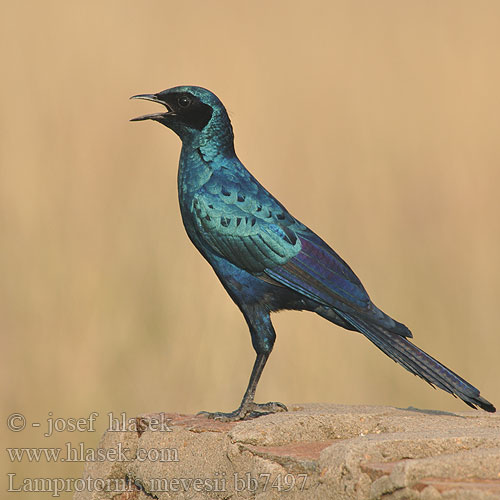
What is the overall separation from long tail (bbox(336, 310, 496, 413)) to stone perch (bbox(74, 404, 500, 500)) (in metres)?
0.11

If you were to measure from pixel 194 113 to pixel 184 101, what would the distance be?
77mm

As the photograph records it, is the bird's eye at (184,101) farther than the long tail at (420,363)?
Yes

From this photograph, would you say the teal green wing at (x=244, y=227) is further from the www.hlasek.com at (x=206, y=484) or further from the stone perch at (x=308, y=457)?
the www.hlasek.com at (x=206, y=484)

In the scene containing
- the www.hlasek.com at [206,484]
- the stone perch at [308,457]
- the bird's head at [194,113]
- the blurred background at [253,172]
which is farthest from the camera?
the blurred background at [253,172]

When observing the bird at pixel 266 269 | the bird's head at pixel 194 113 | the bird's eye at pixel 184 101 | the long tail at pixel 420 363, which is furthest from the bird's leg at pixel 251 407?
the bird's eye at pixel 184 101

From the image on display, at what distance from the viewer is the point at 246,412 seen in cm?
487

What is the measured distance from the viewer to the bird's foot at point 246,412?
15.6 feet

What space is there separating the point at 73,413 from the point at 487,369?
2.58m

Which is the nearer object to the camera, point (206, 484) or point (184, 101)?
point (206, 484)

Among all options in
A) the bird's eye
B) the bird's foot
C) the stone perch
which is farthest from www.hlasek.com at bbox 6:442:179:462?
the bird's eye

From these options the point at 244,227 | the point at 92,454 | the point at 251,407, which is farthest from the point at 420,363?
the point at 92,454

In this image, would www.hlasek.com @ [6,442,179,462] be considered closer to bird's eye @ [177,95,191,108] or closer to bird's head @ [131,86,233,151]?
bird's head @ [131,86,233,151]

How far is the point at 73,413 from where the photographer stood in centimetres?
598

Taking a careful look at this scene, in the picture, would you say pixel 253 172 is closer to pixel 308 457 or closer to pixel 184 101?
pixel 184 101
